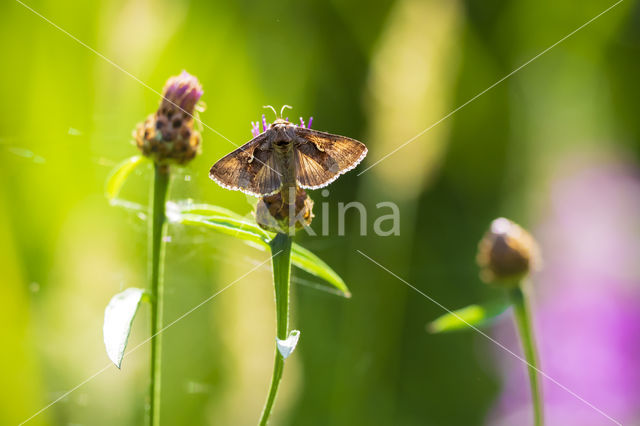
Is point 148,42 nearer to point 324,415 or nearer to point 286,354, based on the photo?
point 286,354

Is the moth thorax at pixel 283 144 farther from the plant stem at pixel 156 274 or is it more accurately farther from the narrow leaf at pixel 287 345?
the narrow leaf at pixel 287 345

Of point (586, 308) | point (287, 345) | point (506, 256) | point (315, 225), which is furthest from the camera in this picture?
point (315, 225)

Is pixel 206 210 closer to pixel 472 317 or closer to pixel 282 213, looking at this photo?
pixel 282 213

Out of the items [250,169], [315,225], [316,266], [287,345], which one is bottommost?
[287,345]

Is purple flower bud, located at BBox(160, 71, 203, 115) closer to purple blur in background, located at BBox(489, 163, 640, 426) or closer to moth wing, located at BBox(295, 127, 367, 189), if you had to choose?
moth wing, located at BBox(295, 127, 367, 189)

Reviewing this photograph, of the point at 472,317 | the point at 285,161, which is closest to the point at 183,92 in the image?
the point at 285,161

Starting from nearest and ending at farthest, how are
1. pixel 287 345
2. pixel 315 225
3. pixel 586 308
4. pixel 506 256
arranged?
pixel 287 345 → pixel 506 256 → pixel 586 308 → pixel 315 225

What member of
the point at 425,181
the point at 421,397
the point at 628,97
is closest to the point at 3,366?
the point at 425,181
